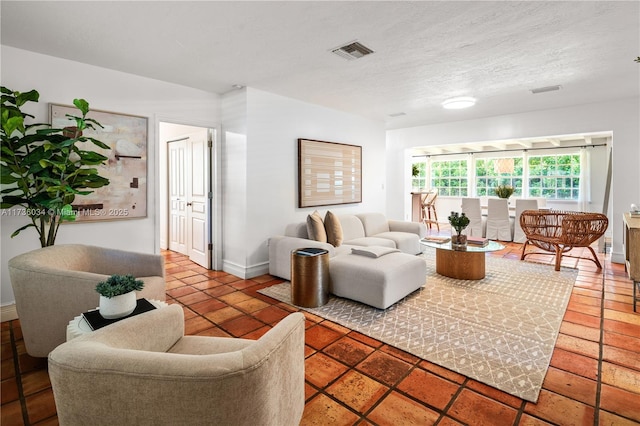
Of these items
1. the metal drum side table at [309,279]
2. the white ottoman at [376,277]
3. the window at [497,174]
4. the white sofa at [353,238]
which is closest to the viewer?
the white ottoman at [376,277]

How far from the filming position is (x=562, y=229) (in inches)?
174

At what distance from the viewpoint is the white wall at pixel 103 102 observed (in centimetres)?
296

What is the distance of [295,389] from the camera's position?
1.31m

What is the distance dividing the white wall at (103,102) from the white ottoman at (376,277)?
2311 mm

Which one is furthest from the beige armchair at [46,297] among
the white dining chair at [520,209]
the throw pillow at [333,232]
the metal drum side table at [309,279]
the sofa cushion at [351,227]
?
the white dining chair at [520,209]

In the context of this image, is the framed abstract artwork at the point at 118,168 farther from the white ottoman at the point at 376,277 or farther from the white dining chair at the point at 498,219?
the white dining chair at the point at 498,219

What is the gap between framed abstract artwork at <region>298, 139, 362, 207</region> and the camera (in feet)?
15.9

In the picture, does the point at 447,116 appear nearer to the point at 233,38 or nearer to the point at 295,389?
the point at 233,38

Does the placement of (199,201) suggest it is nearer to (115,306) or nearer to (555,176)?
(115,306)

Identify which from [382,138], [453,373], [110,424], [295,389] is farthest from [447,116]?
[110,424]

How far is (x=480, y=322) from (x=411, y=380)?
1.14 metres

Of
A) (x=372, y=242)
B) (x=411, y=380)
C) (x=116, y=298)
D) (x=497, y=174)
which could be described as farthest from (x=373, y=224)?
(x=497, y=174)

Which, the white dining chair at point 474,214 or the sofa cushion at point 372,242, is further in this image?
the white dining chair at point 474,214

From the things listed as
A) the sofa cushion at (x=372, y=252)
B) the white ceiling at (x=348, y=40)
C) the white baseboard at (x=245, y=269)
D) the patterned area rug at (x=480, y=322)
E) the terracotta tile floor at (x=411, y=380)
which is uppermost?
the white ceiling at (x=348, y=40)
